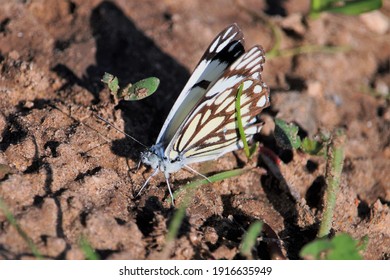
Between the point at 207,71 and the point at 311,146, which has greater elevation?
the point at 207,71

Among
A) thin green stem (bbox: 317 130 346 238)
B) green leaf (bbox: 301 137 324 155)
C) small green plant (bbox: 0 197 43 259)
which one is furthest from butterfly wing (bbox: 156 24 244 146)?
small green plant (bbox: 0 197 43 259)

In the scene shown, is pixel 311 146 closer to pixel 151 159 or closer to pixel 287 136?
pixel 287 136

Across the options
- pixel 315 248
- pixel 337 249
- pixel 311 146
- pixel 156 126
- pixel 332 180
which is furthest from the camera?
pixel 156 126

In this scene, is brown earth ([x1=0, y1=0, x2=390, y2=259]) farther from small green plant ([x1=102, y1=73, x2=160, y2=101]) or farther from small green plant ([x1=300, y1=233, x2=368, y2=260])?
small green plant ([x1=300, y1=233, x2=368, y2=260])

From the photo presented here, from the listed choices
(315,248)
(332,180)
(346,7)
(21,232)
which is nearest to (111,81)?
(21,232)

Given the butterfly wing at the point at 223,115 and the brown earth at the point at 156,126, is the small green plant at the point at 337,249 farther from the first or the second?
the butterfly wing at the point at 223,115

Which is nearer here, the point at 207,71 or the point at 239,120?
the point at 239,120
